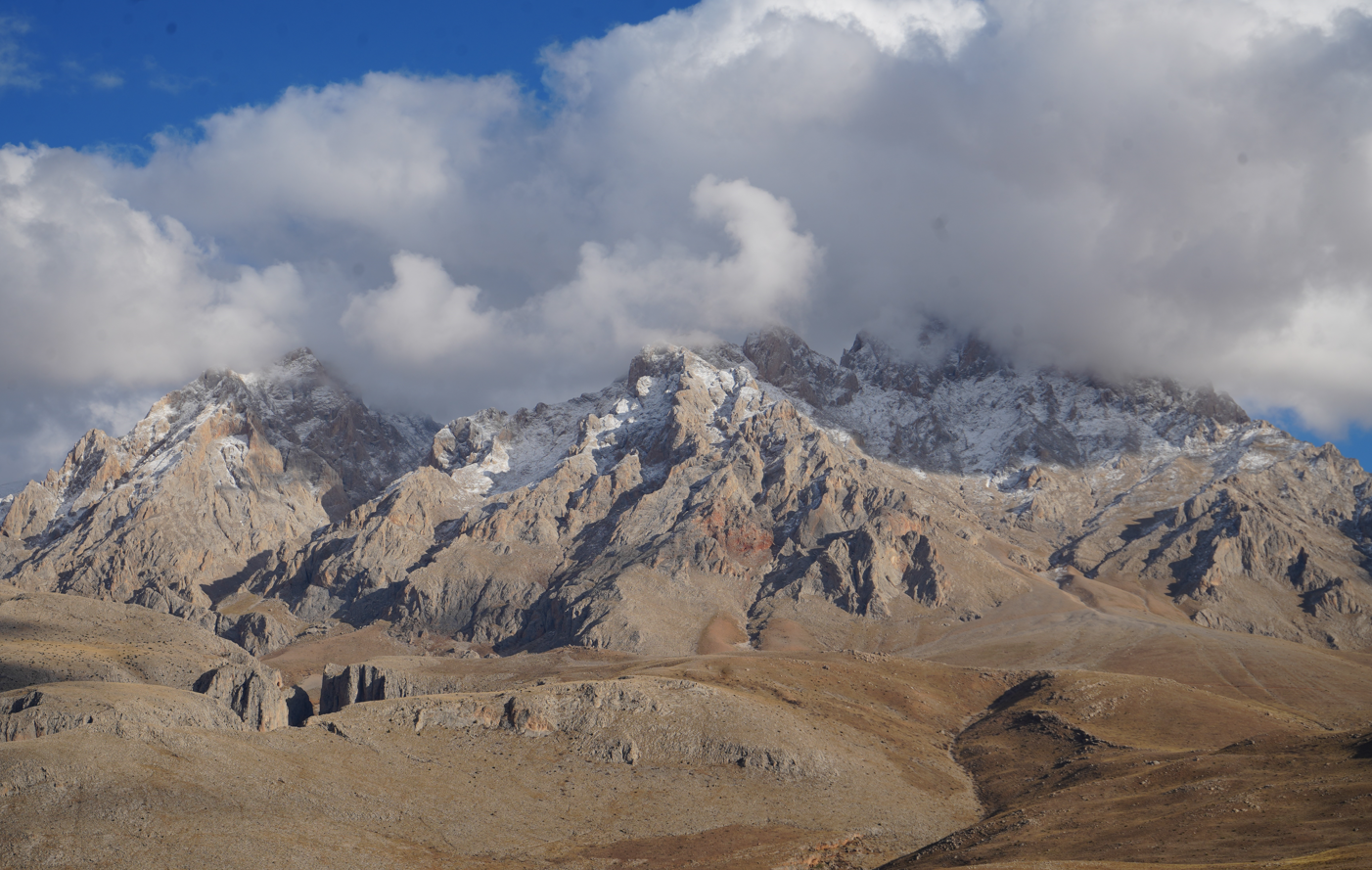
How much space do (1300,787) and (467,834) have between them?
96.4 m

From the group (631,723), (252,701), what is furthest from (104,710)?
(631,723)

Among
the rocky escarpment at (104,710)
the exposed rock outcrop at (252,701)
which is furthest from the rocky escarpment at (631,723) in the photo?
the exposed rock outcrop at (252,701)

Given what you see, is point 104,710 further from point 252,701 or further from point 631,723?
point 631,723

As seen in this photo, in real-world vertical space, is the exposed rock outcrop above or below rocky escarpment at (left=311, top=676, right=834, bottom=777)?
above

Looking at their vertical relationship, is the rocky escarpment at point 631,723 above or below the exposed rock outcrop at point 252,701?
below

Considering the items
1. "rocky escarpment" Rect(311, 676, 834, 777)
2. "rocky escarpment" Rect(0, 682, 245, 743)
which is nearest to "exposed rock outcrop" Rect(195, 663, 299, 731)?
"rocky escarpment" Rect(0, 682, 245, 743)

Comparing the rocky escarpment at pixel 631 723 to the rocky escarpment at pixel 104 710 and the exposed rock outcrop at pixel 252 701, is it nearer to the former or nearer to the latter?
the rocky escarpment at pixel 104 710

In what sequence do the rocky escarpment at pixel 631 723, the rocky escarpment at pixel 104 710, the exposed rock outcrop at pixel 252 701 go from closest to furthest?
the rocky escarpment at pixel 104 710 < the rocky escarpment at pixel 631 723 < the exposed rock outcrop at pixel 252 701

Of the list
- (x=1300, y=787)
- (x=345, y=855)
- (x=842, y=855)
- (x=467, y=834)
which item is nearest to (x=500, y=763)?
(x=467, y=834)

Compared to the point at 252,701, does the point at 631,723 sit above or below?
below

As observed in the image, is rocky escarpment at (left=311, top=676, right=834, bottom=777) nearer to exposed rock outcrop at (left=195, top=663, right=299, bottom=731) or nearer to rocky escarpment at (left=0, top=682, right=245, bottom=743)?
rocky escarpment at (left=0, top=682, right=245, bottom=743)

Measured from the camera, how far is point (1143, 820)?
123 meters

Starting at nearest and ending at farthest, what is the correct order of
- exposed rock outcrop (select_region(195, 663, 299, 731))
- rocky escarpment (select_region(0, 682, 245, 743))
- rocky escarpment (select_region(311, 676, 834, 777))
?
rocky escarpment (select_region(0, 682, 245, 743)), rocky escarpment (select_region(311, 676, 834, 777)), exposed rock outcrop (select_region(195, 663, 299, 731))

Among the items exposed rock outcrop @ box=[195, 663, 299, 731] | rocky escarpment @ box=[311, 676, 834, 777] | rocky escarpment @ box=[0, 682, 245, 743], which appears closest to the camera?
rocky escarpment @ box=[0, 682, 245, 743]
